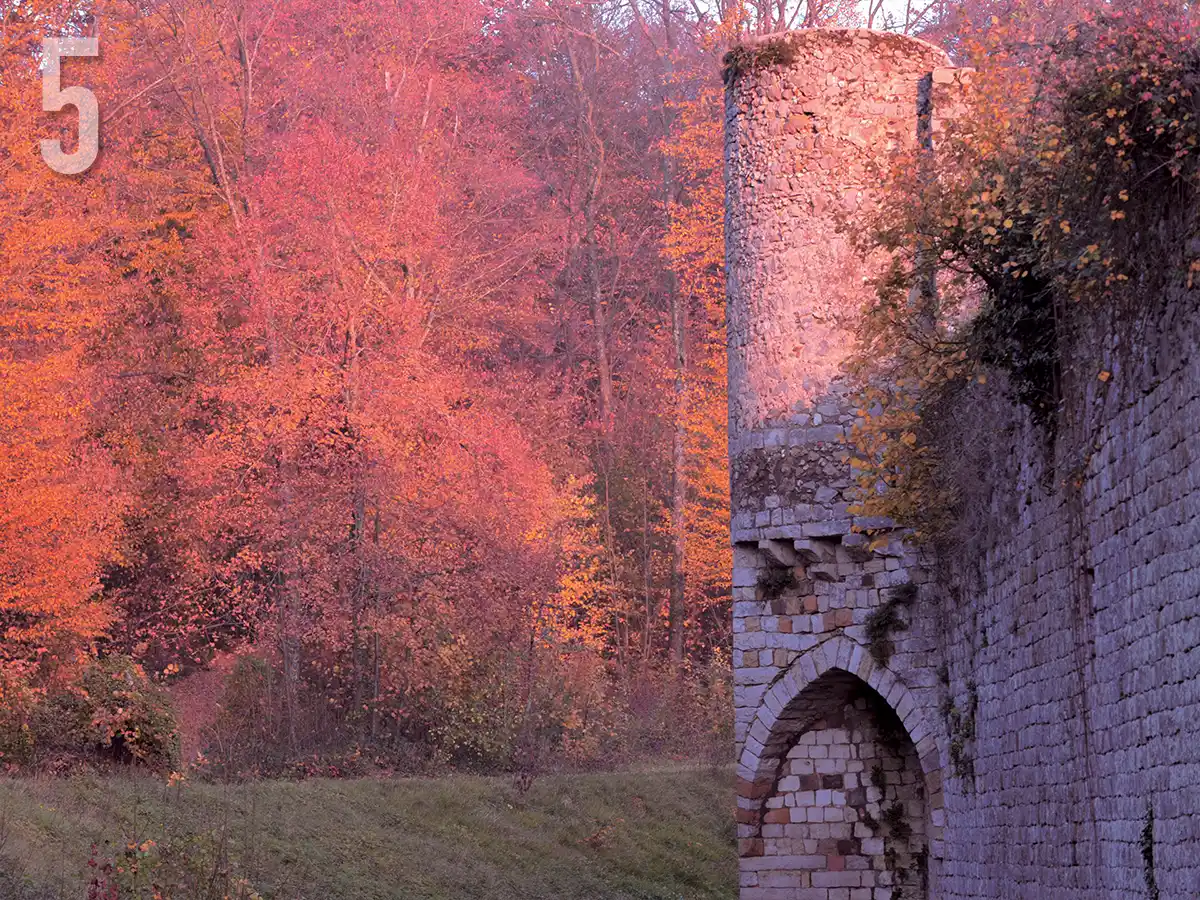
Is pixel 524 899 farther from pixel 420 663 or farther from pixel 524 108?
pixel 524 108

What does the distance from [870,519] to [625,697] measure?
1595 centimetres

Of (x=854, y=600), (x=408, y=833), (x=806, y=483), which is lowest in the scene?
(x=408, y=833)

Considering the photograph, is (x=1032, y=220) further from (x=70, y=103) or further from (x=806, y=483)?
(x=70, y=103)

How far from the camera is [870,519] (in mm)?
15266

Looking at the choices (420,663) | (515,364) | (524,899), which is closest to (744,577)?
(524,899)

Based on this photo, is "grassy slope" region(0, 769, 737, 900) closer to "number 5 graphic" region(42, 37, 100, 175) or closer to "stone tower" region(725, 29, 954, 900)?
"stone tower" region(725, 29, 954, 900)

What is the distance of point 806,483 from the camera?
15961mm

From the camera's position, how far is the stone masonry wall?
1094 centimetres

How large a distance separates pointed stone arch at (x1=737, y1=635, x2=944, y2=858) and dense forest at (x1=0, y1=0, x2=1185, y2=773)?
692 centimetres

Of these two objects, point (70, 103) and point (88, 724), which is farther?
point (70, 103)

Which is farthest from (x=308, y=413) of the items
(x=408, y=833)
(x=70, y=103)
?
(x=408, y=833)

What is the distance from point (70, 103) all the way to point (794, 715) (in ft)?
47.8

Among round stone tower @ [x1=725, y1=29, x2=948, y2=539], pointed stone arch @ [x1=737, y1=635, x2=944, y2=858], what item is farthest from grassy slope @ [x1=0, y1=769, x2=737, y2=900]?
round stone tower @ [x1=725, y1=29, x2=948, y2=539]

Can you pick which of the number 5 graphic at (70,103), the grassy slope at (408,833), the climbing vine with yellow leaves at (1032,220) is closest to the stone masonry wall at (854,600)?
the climbing vine with yellow leaves at (1032,220)
